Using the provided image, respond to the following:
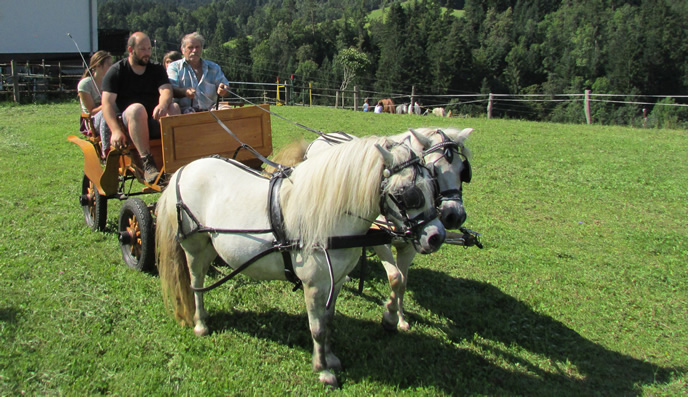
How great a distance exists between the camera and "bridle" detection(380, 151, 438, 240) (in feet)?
8.80

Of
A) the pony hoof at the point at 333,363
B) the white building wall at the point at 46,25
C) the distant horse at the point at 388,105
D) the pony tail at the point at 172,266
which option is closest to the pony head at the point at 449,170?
the pony hoof at the point at 333,363

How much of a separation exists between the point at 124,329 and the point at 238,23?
455 ft

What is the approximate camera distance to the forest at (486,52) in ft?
177

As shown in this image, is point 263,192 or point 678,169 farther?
point 678,169

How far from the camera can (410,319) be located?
4.29m

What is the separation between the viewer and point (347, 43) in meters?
88.3

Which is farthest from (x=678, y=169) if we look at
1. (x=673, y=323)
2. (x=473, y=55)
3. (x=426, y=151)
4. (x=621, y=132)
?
(x=473, y=55)

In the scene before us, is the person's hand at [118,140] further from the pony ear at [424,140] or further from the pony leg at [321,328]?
the pony ear at [424,140]

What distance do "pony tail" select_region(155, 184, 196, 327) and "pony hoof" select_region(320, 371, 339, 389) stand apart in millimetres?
Answer: 1288

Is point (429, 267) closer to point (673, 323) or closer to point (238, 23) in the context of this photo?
point (673, 323)

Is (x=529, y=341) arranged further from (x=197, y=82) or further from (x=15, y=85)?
(x=15, y=85)

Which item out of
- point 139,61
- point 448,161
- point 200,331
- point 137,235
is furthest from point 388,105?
point 200,331

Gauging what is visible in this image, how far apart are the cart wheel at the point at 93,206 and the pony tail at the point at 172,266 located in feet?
7.40

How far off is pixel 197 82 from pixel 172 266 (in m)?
2.44
